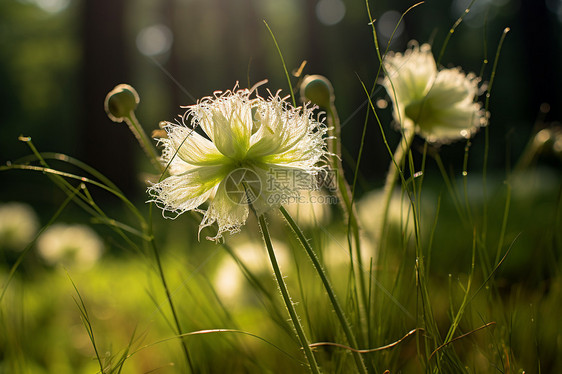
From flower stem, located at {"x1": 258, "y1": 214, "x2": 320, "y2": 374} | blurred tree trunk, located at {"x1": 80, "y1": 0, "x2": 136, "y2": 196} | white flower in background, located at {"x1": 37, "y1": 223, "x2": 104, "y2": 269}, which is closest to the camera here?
flower stem, located at {"x1": 258, "y1": 214, "x2": 320, "y2": 374}

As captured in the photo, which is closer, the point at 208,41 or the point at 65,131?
the point at 65,131

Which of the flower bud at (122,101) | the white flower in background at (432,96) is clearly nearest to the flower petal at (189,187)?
the flower bud at (122,101)

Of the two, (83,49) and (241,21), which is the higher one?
(241,21)

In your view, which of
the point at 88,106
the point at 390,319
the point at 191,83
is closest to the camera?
the point at 390,319

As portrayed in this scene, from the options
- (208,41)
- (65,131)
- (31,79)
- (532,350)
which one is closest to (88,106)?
(532,350)

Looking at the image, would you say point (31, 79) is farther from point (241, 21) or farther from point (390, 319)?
point (390, 319)

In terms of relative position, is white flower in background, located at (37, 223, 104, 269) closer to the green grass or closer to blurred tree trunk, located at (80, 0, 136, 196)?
the green grass

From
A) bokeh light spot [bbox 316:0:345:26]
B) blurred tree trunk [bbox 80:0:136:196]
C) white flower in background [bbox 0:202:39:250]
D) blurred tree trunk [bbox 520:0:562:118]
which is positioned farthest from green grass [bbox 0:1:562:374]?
bokeh light spot [bbox 316:0:345:26]

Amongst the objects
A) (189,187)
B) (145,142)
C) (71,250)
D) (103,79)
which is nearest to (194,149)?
(189,187)
